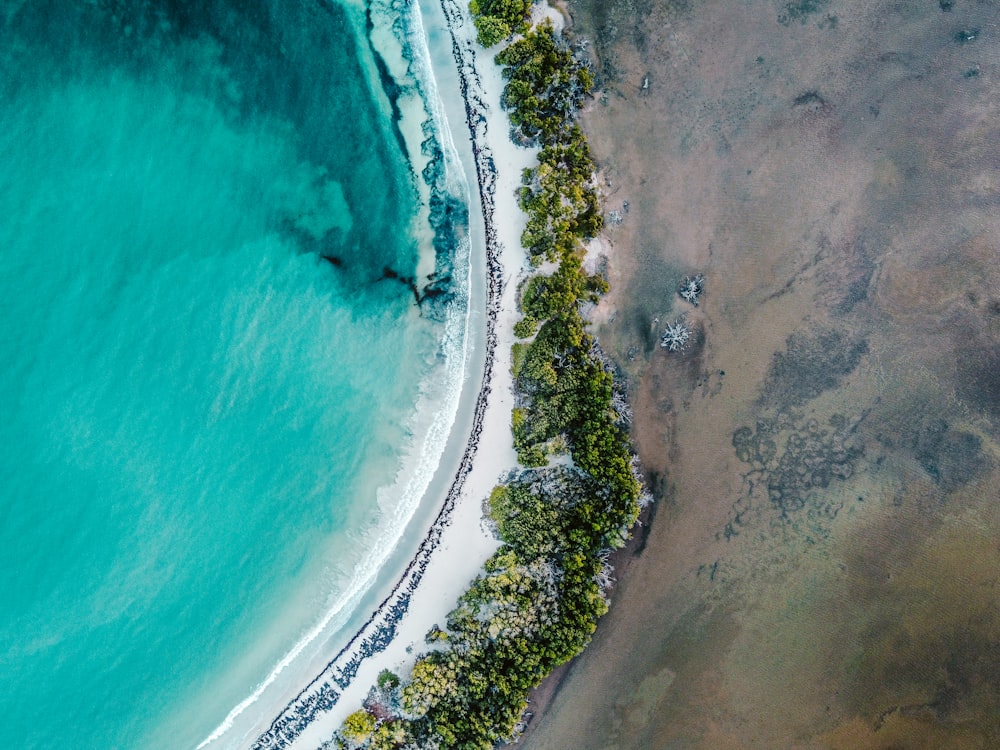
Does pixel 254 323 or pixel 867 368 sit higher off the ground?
pixel 254 323

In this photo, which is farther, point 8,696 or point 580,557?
point 8,696

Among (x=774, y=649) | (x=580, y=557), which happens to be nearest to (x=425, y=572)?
(x=580, y=557)

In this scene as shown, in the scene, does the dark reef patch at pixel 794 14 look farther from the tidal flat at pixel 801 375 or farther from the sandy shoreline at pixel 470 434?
the sandy shoreline at pixel 470 434

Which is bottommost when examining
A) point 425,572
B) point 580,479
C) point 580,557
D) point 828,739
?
point 828,739

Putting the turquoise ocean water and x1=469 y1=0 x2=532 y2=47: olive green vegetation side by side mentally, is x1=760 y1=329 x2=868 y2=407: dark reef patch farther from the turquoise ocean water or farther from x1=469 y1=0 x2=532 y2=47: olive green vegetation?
x1=469 y1=0 x2=532 y2=47: olive green vegetation

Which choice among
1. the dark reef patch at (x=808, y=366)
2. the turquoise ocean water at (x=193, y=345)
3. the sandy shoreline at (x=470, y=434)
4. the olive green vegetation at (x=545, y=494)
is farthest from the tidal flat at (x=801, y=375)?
the turquoise ocean water at (x=193, y=345)

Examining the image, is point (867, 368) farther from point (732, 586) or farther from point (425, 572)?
point (425, 572)
